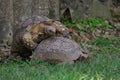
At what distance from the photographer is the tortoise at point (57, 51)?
6668 mm

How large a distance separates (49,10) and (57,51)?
102 inches

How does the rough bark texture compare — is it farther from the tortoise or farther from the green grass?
the green grass

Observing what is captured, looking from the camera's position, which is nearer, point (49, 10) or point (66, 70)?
point (66, 70)

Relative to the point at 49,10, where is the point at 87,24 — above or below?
below

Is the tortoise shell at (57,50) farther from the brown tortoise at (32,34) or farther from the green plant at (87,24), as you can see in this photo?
the green plant at (87,24)

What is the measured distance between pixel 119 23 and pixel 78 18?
130cm

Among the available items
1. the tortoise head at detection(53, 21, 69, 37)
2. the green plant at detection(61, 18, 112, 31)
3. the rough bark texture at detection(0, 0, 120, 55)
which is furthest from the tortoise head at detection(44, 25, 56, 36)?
the green plant at detection(61, 18, 112, 31)

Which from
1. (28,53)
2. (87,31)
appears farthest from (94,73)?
(87,31)

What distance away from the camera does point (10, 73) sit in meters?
5.66

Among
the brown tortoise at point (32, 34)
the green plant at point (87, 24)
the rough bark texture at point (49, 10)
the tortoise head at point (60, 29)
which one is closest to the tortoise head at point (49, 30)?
the brown tortoise at point (32, 34)

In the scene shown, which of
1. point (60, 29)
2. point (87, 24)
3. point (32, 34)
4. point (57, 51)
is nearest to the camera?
point (57, 51)

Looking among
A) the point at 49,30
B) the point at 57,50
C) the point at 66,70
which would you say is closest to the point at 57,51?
the point at 57,50

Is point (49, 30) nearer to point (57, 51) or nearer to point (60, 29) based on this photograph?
point (60, 29)

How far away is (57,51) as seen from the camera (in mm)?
6719
